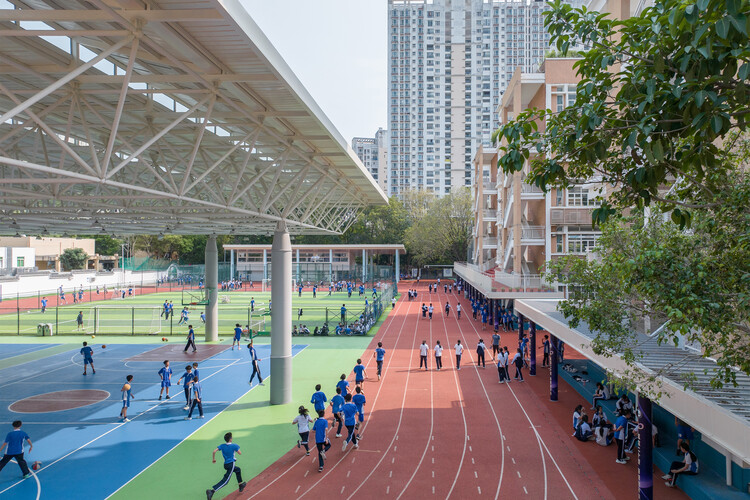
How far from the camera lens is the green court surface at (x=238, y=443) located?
11023 mm

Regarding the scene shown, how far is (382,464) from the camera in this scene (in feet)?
40.3

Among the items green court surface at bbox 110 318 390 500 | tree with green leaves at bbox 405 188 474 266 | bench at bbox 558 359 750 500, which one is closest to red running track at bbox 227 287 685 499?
bench at bbox 558 359 750 500

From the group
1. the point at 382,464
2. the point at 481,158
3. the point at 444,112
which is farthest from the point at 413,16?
the point at 382,464

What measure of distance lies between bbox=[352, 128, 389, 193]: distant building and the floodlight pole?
125250 millimetres

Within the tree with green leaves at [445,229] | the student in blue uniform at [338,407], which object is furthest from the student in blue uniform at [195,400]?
the tree with green leaves at [445,229]

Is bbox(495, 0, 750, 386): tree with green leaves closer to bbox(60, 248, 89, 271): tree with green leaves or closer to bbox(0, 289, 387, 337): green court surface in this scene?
bbox(0, 289, 387, 337): green court surface

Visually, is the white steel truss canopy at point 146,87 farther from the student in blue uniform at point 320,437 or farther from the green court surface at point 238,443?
the green court surface at point 238,443

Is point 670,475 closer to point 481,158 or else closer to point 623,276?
point 623,276

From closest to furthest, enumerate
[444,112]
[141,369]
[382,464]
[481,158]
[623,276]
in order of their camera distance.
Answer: [623,276] → [382,464] → [141,369] → [481,158] → [444,112]

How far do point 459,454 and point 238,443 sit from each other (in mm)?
5662

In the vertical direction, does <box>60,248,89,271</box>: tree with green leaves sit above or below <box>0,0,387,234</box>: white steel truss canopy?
below

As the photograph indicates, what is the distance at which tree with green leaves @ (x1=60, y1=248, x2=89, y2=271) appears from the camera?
79938mm

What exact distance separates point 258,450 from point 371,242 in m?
78.9

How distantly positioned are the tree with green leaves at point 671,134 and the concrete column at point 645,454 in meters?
3.55
